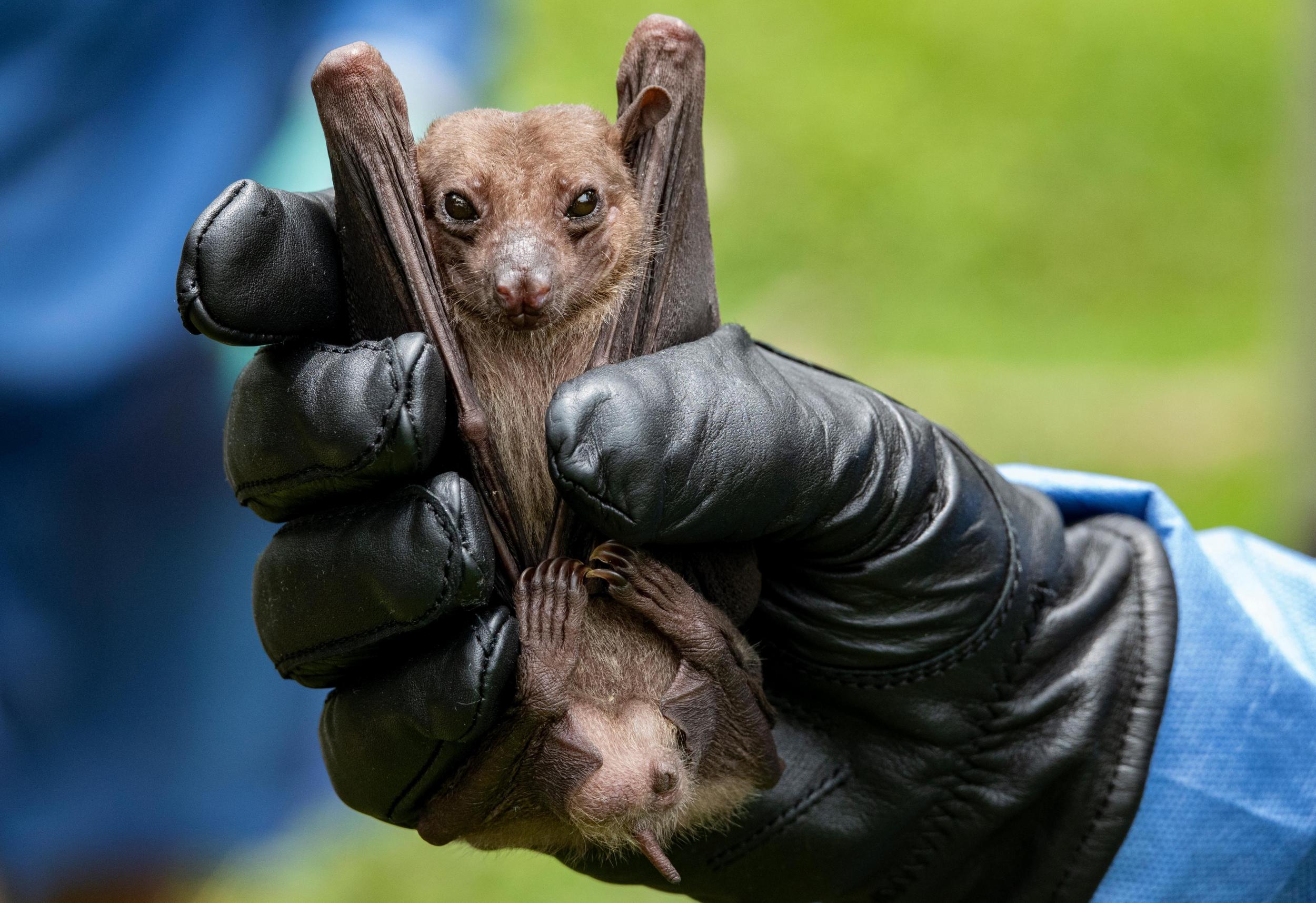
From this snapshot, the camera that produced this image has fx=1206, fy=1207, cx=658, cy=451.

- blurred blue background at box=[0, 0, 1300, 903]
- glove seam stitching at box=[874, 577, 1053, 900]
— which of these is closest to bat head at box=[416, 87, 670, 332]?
glove seam stitching at box=[874, 577, 1053, 900]

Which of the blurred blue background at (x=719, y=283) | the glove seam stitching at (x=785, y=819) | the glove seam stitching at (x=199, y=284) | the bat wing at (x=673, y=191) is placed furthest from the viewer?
the blurred blue background at (x=719, y=283)

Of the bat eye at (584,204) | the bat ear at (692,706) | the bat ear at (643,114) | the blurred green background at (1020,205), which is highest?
the bat ear at (643,114)

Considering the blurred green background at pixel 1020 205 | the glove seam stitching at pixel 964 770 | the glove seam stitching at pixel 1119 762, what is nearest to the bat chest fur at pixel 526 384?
the glove seam stitching at pixel 964 770

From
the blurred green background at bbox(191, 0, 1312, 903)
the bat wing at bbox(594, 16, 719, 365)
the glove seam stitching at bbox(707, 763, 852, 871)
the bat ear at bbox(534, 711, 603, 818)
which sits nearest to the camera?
the bat ear at bbox(534, 711, 603, 818)

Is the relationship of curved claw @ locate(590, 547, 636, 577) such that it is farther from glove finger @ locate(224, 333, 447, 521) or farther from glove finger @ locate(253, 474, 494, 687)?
glove finger @ locate(224, 333, 447, 521)

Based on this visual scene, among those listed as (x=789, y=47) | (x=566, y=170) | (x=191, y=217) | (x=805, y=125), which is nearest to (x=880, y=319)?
(x=805, y=125)

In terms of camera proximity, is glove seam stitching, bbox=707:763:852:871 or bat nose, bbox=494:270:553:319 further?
glove seam stitching, bbox=707:763:852:871

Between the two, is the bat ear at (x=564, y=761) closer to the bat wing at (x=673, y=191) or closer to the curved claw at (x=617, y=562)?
the curved claw at (x=617, y=562)
